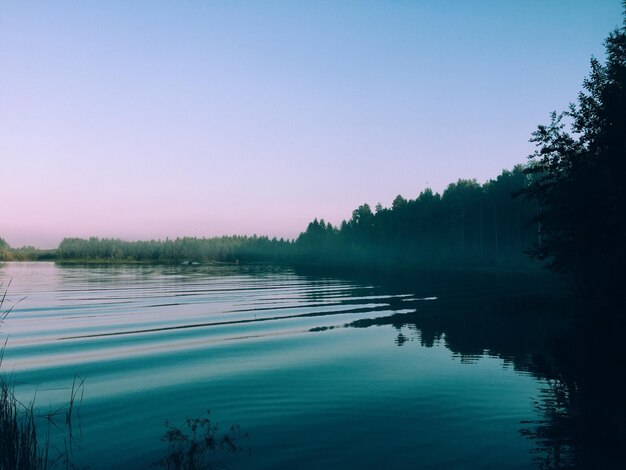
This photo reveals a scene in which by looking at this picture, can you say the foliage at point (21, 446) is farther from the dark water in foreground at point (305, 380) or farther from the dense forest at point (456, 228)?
the dense forest at point (456, 228)

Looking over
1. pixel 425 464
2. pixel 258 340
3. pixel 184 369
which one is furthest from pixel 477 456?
pixel 258 340

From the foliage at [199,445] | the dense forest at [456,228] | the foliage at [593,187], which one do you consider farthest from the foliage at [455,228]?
the foliage at [199,445]

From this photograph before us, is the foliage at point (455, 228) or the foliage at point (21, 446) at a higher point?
the foliage at point (455, 228)

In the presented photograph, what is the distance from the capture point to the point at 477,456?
9695 millimetres

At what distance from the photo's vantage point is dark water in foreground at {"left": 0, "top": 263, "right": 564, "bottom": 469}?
10.3m

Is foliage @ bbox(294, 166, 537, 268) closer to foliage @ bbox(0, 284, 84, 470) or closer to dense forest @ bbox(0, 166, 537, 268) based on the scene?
dense forest @ bbox(0, 166, 537, 268)

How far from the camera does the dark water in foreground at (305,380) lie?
1031cm

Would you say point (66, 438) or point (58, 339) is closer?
point (66, 438)

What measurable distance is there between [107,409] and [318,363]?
334 inches

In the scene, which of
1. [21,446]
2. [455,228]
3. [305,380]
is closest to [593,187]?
[305,380]

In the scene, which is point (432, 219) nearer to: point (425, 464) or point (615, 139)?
point (615, 139)

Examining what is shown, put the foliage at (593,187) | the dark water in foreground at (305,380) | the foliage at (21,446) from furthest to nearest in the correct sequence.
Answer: the foliage at (593,187) → the dark water in foreground at (305,380) → the foliage at (21,446)

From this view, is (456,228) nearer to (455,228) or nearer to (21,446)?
(455,228)

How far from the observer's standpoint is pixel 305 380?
1612 centimetres
